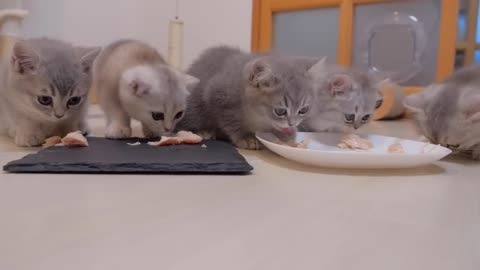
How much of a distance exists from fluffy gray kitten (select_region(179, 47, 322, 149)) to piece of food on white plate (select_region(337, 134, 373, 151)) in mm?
152

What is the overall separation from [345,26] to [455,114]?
177 centimetres

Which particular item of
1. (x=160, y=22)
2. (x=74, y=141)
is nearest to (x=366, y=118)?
(x=74, y=141)

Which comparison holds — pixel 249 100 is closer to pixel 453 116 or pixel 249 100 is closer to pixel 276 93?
pixel 276 93

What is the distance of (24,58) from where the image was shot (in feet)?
3.76

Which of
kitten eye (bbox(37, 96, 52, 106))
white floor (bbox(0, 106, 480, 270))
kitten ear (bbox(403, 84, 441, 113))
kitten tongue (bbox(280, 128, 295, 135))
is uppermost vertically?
kitten ear (bbox(403, 84, 441, 113))

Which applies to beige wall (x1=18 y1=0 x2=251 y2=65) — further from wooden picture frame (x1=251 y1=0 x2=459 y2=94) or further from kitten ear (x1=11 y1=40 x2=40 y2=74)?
kitten ear (x1=11 y1=40 x2=40 y2=74)

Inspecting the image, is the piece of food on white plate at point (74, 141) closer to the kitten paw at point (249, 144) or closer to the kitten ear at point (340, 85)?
the kitten paw at point (249, 144)

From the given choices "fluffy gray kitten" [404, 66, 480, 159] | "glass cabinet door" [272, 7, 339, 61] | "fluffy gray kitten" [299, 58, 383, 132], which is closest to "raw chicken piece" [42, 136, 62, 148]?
"fluffy gray kitten" [299, 58, 383, 132]

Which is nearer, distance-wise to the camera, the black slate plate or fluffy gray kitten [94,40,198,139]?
the black slate plate

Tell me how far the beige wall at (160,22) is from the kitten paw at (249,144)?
1851mm

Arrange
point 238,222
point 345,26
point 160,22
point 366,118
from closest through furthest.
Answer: point 238,222, point 366,118, point 345,26, point 160,22

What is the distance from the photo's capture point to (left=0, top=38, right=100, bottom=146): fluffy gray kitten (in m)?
1.16

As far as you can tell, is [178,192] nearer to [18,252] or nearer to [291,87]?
[18,252]

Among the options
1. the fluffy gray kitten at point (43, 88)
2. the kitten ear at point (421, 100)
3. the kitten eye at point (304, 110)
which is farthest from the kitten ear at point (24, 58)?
the kitten ear at point (421, 100)
